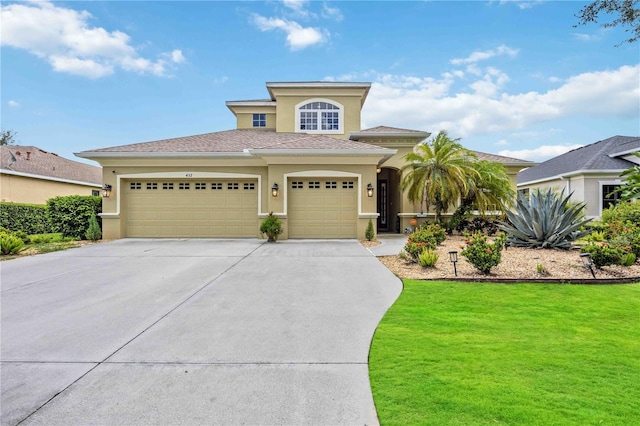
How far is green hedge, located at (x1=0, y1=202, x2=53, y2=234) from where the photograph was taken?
48.7 ft

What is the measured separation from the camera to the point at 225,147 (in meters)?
14.3

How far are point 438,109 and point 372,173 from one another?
50.5 feet

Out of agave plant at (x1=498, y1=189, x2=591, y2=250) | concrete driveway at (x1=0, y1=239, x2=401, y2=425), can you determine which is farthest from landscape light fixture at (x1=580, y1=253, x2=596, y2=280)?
concrete driveway at (x1=0, y1=239, x2=401, y2=425)

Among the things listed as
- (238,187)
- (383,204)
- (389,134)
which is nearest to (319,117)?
(389,134)

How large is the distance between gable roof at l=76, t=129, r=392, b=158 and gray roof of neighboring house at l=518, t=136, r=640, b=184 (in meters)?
14.1

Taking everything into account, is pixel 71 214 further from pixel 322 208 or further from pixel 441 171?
pixel 441 171

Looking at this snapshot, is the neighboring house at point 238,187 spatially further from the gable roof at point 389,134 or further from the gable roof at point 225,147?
the gable roof at point 389,134

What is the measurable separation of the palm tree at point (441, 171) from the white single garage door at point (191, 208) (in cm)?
702

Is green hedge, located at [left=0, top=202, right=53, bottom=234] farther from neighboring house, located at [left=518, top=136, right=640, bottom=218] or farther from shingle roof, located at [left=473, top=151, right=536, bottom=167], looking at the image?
neighboring house, located at [left=518, top=136, right=640, bottom=218]

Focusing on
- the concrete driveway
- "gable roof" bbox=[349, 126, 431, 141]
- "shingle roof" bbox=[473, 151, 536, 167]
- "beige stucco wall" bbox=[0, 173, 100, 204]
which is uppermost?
"gable roof" bbox=[349, 126, 431, 141]

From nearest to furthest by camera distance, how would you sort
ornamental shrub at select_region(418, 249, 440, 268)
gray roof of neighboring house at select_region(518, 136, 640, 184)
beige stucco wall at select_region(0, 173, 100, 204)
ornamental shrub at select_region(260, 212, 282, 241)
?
ornamental shrub at select_region(418, 249, 440, 268), ornamental shrub at select_region(260, 212, 282, 241), gray roof of neighboring house at select_region(518, 136, 640, 184), beige stucco wall at select_region(0, 173, 100, 204)

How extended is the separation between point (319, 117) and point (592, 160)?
1600cm

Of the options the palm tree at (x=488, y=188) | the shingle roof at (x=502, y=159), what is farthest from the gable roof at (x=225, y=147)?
the shingle roof at (x=502, y=159)

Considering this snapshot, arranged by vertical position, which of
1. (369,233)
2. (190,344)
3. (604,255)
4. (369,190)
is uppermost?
(369,190)
